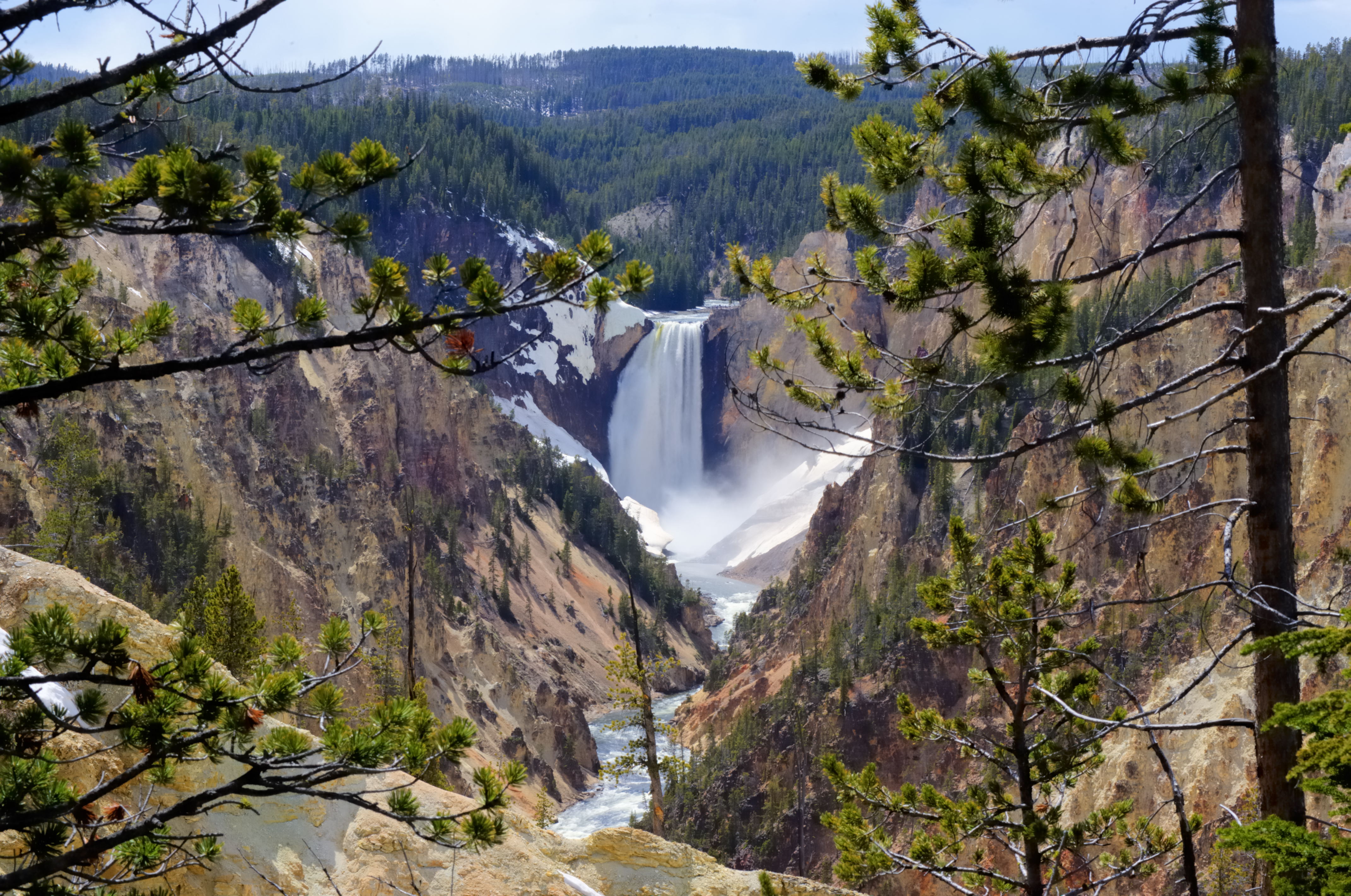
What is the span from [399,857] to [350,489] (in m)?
37.8

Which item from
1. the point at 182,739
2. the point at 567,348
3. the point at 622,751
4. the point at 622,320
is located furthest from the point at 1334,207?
the point at 622,320

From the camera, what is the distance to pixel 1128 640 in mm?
33656

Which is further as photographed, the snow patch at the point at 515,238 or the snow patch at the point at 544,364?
the snow patch at the point at 515,238

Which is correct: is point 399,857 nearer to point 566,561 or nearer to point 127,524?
point 127,524

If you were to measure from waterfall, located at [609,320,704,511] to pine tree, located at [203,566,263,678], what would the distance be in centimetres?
7842

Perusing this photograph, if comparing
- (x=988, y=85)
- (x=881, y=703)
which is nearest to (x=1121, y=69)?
(x=988, y=85)

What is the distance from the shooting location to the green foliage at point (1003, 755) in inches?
390


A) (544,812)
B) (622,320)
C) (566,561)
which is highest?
(622,320)

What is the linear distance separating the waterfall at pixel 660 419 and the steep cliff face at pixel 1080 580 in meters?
35.9

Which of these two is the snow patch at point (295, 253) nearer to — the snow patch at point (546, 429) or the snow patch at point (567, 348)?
the snow patch at point (546, 429)

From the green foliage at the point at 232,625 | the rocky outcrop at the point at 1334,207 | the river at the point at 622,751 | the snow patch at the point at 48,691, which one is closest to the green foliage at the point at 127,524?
the green foliage at the point at 232,625

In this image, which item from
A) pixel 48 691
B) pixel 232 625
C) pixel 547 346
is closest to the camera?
pixel 48 691

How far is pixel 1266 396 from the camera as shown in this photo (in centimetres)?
666

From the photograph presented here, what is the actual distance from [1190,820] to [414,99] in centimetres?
13459
